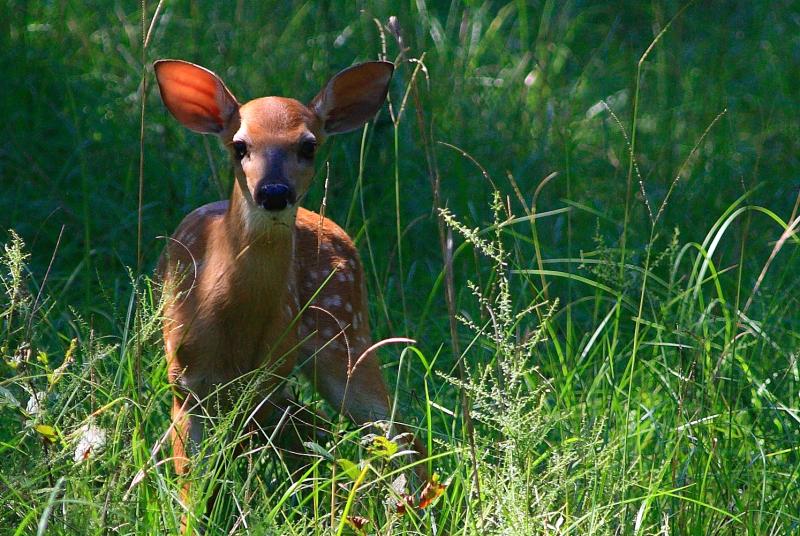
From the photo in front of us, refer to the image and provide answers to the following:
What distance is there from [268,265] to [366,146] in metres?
1.52

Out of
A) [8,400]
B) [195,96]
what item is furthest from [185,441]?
[195,96]

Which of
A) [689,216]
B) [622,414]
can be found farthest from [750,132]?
[622,414]

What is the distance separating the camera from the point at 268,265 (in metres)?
3.49

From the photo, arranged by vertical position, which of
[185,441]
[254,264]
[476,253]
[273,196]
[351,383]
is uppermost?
[273,196]

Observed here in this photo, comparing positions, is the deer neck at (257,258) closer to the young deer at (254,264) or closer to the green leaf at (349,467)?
the young deer at (254,264)

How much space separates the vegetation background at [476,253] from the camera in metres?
2.79

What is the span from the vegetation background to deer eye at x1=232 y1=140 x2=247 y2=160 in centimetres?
25

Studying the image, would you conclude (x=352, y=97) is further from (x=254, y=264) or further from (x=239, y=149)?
(x=254, y=264)

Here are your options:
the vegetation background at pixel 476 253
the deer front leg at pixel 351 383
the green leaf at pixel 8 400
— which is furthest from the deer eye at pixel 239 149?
the green leaf at pixel 8 400

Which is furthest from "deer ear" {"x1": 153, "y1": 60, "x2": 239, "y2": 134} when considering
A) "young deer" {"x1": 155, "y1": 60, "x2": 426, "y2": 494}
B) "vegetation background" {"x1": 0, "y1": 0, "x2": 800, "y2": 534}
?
"vegetation background" {"x1": 0, "y1": 0, "x2": 800, "y2": 534}

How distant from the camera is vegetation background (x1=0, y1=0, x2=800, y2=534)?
2.79 m

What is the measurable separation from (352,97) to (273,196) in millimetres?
626

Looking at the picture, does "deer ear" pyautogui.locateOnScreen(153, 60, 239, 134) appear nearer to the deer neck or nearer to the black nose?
the deer neck

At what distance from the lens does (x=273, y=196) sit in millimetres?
3248
